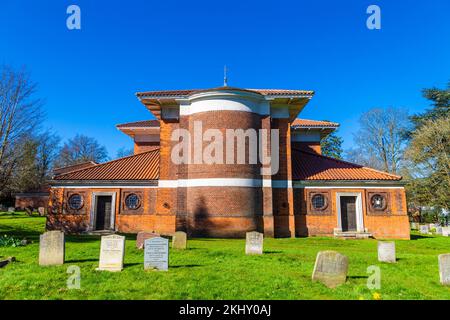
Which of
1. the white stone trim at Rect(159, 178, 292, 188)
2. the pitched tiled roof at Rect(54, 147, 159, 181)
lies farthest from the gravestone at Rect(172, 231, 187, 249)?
A: the pitched tiled roof at Rect(54, 147, 159, 181)

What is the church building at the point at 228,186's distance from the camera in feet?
Answer: 61.1

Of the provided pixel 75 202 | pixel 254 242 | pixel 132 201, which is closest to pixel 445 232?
pixel 254 242

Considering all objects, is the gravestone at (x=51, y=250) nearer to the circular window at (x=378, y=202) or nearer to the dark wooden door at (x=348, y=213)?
the dark wooden door at (x=348, y=213)

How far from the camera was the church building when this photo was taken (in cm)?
1862

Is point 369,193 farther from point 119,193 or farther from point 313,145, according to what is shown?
point 119,193

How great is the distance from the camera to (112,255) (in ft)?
28.7

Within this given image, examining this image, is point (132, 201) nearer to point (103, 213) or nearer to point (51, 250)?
point (103, 213)

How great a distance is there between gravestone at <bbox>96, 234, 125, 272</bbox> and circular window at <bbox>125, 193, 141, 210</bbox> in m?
11.7

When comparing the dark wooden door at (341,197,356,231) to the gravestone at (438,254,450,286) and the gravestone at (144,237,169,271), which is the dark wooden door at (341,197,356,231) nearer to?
the gravestone at (438,254,450,286)

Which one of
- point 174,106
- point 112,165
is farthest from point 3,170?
point 174,106

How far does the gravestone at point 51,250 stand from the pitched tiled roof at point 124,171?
11.1 meters

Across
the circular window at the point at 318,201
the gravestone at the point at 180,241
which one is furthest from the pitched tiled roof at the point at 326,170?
the gravestone at the point at 180,241
